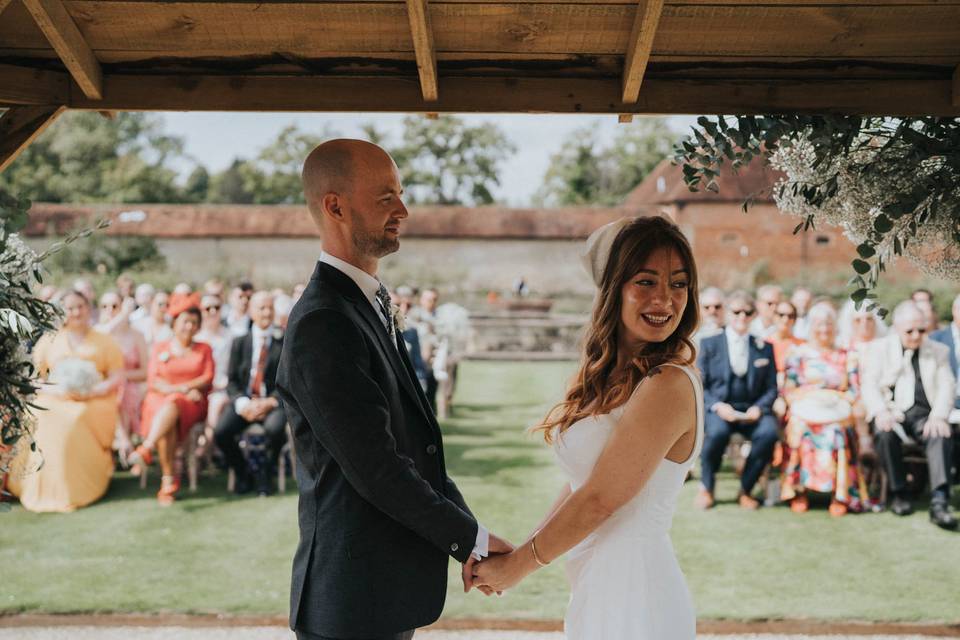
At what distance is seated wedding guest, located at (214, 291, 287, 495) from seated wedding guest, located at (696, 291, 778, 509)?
12.7 ft

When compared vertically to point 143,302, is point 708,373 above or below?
below

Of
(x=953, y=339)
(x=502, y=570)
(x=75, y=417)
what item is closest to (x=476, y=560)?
(x=502, y=570)

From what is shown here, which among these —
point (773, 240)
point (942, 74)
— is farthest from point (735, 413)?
point (773, 240)

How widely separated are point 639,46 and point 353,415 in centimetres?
146

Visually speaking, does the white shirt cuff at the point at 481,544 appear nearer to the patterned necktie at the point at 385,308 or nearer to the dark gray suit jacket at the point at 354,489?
the dark gray suit jacket at the point at 354,489

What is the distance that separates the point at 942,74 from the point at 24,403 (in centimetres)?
361

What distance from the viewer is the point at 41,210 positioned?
3438 centimetres

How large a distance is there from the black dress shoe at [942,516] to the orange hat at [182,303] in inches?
262

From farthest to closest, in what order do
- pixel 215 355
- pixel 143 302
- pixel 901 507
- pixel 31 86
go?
pixel 143 302, pixel 215 355, pixel 901 507, pixel 31 86

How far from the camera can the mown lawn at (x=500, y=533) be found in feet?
18.2

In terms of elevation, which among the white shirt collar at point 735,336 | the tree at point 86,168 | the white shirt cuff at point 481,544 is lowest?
the white shirt cuff at point 481,544

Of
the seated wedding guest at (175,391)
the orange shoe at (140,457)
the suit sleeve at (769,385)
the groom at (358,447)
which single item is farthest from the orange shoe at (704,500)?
the groom at (358,447)

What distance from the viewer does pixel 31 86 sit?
3197mm

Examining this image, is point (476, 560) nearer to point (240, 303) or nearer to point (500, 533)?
point (500, 533)
